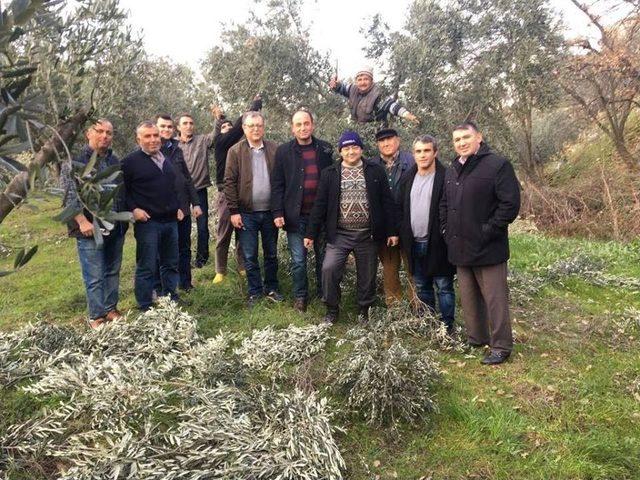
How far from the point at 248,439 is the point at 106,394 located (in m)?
1.11

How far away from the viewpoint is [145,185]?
225 inches

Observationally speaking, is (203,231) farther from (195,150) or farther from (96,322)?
(96,322)

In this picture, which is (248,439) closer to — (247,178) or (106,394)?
(106,394)

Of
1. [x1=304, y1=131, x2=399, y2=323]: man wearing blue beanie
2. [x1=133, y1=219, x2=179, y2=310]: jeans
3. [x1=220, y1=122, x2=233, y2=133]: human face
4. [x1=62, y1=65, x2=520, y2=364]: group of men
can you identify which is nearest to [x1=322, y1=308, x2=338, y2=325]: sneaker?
[x1=62, y1=65, x2=520, y2=364]: group of men

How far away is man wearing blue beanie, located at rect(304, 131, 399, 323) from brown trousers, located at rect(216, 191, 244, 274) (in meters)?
1.62

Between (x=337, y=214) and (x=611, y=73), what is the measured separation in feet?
40.7

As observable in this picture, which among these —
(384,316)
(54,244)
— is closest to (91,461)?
(384,316)

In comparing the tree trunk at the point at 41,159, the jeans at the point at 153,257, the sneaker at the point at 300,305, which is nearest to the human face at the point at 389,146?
the sneaker at the point at 300,305

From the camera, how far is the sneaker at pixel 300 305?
242 inches

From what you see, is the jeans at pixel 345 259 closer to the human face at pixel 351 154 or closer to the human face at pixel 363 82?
the human face at pixel 351 154

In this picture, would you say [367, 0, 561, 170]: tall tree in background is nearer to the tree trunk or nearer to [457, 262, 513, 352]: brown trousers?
[457, 262, 513, 352]: brown trousers

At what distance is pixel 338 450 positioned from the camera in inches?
137

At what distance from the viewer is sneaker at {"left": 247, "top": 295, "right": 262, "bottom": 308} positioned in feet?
20.4

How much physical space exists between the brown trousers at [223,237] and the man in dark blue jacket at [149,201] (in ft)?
2.98
